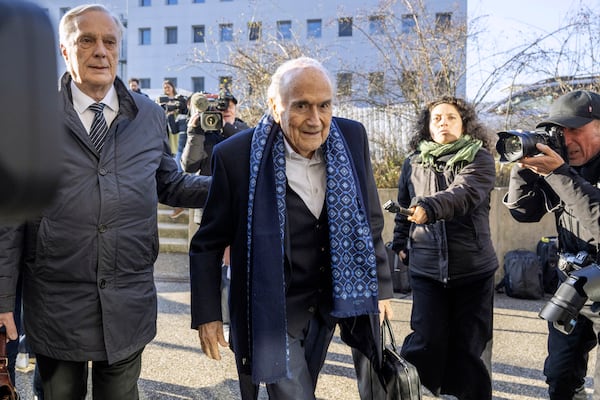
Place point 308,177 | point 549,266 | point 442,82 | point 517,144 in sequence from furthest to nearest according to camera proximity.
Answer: point 442,82
point 549,266
point 517,144
point 308,177

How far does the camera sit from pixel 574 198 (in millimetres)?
2754

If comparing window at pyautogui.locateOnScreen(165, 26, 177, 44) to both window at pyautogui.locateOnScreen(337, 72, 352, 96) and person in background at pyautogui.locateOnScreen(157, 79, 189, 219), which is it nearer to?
person in background at pyautogui.locateOnScreen(157, 79, 189, 219)

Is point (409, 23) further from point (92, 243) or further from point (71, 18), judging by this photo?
point (92, 243)

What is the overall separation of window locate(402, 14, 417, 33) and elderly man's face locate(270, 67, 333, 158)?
312 inches

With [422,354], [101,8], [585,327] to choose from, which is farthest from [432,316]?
[101,8]

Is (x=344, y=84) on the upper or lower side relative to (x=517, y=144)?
upper

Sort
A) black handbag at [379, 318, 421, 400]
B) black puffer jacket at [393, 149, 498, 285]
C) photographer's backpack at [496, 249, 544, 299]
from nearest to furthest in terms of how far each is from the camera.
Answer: black handbag at [379, 318, 421, 400], black puffer jacket at [393, 149, 498, 285], photographer's backpack at [496, 249, 544, 299]

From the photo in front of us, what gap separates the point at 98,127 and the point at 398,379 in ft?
5.32

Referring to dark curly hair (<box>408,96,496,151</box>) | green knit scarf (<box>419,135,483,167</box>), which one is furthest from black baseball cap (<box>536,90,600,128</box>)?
dark curly hair (<box>408,96,496,151</box>)

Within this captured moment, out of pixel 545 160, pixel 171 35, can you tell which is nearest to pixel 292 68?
pixel 545 160

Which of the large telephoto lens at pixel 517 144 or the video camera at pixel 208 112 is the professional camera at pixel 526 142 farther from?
the video camera at pixel 208 112

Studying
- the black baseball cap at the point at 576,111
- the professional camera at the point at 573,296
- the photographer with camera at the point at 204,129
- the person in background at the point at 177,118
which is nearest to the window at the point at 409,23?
the person in background at the point at 177,118

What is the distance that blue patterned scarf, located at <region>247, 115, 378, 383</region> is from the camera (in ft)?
7.54

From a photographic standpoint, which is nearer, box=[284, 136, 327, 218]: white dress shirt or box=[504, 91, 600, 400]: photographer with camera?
box=[284, 136, 327, 218]: white dress shirt
